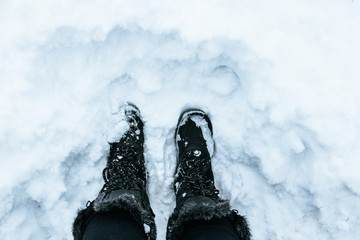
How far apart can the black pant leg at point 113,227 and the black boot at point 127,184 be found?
0.03 m

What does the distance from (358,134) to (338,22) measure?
875 millimetres

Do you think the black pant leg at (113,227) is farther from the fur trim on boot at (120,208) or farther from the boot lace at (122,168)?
the boot lace at (122,168)

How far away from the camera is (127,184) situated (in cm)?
220

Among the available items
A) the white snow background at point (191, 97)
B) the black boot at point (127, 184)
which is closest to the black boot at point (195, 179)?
the white snow background at point (191, 97)

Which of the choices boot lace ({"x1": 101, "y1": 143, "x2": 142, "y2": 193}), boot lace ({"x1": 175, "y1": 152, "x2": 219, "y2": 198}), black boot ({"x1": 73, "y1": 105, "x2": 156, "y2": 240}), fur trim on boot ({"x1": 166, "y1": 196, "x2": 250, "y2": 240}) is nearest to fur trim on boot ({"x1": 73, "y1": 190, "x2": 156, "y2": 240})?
black boot ({"x1": 73, "y1": 105, "x2": 156, "y2": 240})

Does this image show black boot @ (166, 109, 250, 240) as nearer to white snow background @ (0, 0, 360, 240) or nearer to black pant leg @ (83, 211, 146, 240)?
white snow background @ (0, 0, 360, 240)

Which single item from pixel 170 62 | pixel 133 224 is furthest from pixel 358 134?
pixel 133 224

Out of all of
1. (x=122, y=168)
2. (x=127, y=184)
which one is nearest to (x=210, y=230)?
(x=127, y=184)

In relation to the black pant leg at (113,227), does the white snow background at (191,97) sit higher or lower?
higher

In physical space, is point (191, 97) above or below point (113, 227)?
above

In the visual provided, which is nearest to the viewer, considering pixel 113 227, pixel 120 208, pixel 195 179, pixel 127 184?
pixel 113 227

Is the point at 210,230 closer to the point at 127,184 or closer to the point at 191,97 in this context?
the point at 127,184

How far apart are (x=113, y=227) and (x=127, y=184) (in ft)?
1.72

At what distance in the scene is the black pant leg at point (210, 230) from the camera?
5.57 ft
